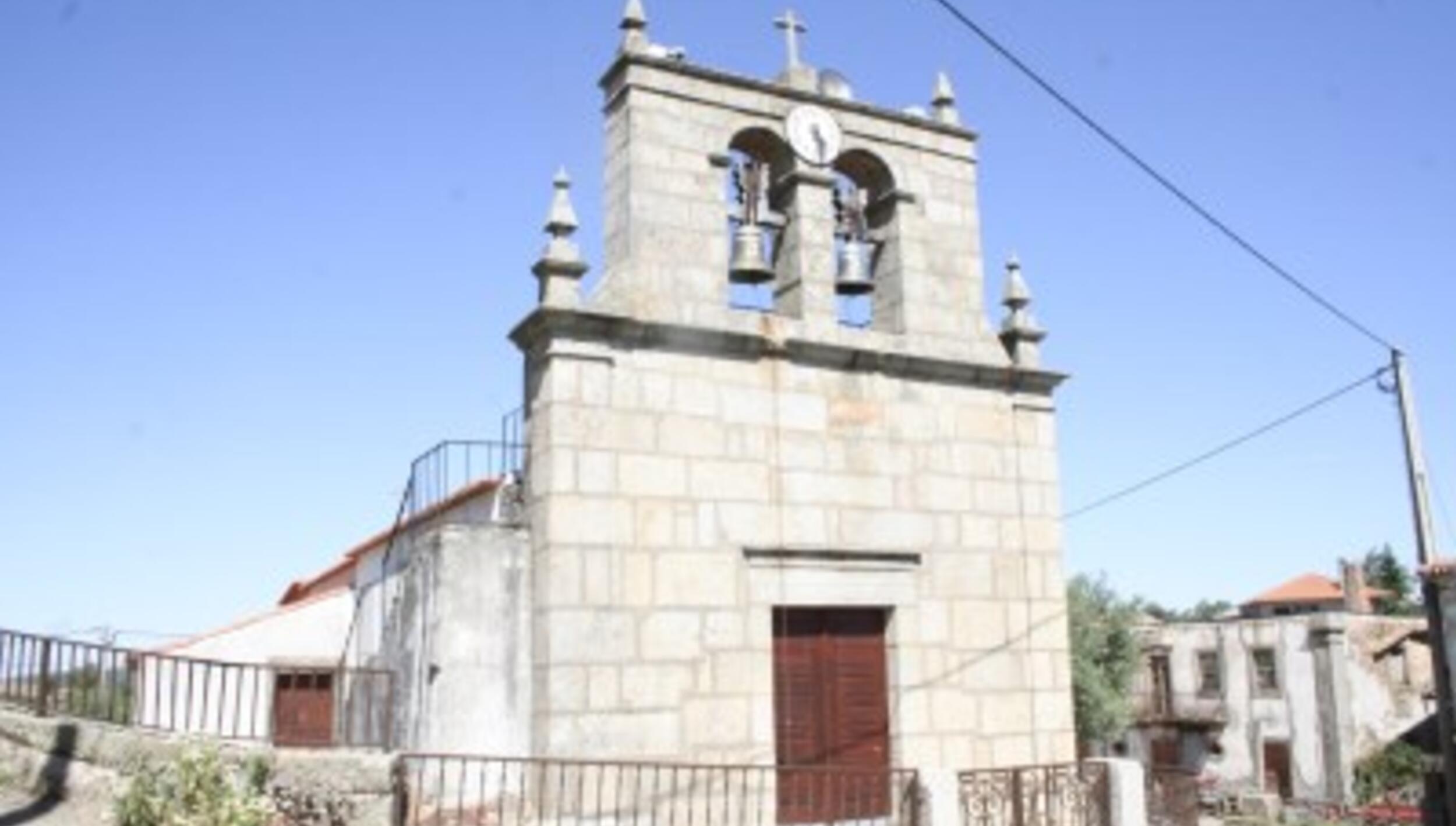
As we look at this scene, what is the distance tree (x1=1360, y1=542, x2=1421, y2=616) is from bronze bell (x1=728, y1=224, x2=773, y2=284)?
45689mm

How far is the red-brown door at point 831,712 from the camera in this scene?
1020 cm

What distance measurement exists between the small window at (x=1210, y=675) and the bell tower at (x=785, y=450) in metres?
29.2

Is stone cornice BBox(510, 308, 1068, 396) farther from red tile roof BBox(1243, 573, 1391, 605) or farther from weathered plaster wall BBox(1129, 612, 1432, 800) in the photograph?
red tile roof BBox(1243, 573, 1391, 605)

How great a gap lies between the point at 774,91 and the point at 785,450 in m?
3.34

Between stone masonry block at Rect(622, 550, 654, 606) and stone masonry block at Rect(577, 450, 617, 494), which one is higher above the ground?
stone masonry block at Rect(577, 450, 617, 494)

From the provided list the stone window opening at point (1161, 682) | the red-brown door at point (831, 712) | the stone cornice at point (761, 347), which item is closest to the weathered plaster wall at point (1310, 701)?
the stone window opening at point (1161, 682)

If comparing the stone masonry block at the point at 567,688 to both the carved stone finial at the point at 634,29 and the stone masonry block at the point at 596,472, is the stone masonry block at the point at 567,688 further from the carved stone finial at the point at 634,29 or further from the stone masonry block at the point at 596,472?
the carved stone finial at the point at 634,29

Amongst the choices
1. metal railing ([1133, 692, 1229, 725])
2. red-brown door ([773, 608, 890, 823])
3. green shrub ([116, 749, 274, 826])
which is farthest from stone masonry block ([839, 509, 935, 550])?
metal railing ([1133, 692, 1229, 725])

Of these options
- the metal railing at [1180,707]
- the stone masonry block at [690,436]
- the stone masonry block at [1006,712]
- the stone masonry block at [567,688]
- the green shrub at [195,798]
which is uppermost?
the stone masonry block at [690,436]

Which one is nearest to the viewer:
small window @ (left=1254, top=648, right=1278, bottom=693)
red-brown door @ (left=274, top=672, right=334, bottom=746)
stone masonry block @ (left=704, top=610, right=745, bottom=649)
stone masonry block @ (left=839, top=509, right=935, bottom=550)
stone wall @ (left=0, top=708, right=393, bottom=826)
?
stone wall @ (left=0, top=708, right=393, bottom=826)

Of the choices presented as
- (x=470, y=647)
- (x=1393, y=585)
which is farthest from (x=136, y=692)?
(x=1393, y=585)

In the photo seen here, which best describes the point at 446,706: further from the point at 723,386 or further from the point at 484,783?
the point at 723,386

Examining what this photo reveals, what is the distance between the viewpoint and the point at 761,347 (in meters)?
10.7

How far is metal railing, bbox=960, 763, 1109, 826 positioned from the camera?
10383 millimetres
